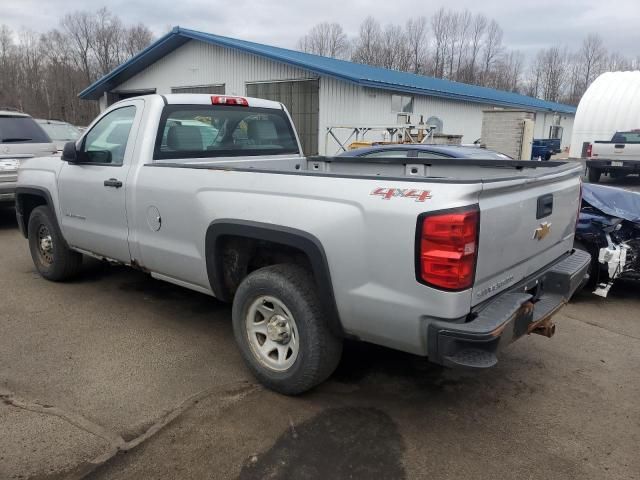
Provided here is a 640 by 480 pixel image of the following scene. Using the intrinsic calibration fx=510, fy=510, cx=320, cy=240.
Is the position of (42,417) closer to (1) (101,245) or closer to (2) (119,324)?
(2) (119,324)

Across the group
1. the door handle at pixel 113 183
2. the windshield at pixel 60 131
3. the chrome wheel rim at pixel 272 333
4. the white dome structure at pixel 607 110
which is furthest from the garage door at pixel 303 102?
the white dome structure at pixel 607 110

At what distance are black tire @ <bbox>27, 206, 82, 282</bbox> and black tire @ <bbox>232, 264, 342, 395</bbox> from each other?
2852 mm

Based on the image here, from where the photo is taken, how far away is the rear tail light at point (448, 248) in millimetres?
2410

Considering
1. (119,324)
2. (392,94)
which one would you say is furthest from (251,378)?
(392,94)

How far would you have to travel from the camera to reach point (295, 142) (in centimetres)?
525

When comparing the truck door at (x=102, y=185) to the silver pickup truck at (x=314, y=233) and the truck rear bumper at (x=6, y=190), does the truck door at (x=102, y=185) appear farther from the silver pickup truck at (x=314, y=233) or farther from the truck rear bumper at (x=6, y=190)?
the truck rear bumper at (x=6, y=190)

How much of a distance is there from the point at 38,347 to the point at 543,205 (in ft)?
12.5

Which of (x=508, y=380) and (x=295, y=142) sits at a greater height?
(x=295, y=142)

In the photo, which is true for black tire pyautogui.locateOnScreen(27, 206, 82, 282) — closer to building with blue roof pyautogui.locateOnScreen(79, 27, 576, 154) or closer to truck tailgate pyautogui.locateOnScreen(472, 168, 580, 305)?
truck tailgate pyautogui.locateOnScreen(472, 168, 580, 305)

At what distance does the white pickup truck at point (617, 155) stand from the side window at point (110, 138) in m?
15.7

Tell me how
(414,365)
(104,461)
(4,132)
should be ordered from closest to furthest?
(104,461) → (414,365) → (4,132)

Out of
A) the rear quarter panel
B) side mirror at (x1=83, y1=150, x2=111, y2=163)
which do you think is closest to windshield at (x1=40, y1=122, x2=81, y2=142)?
side mirror at (x1=83, y1=150, x2=111, y2=163)

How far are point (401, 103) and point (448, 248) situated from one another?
16.5 metres

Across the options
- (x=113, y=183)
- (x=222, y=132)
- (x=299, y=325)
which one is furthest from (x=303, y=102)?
(x=299, y=325)
